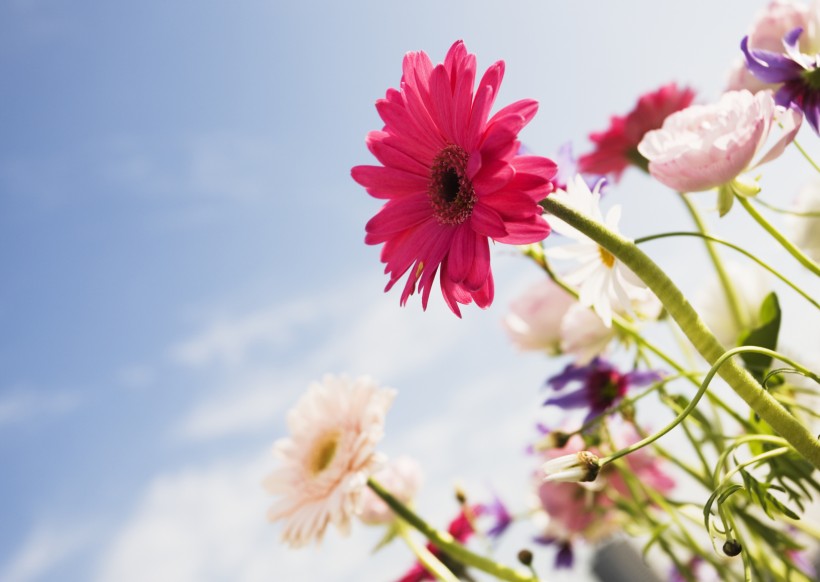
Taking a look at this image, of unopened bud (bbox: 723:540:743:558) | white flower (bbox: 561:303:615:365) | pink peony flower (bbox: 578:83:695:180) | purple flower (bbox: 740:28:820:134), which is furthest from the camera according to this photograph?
pink peony flower (bbox: 578:83:695:180)

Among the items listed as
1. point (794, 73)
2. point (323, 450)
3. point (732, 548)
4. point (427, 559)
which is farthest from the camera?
point (323, 450)

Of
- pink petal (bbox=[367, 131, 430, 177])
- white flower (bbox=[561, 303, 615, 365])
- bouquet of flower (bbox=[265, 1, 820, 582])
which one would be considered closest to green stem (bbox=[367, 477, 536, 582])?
bouquet of flower (bbox=[265, 1, 820, 582])

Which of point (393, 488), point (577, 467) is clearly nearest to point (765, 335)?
point (577, 467)

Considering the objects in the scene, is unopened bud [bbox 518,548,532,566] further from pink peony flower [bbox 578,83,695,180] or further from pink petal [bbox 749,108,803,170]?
pink peony flower [bbox 578,83,695,180]

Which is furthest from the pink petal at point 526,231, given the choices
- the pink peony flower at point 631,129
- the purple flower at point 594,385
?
the pink peony flower at point 631,129

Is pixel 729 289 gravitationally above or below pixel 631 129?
below

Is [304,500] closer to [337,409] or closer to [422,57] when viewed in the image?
[337,409]

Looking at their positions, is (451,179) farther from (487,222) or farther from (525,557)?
(525,557)
